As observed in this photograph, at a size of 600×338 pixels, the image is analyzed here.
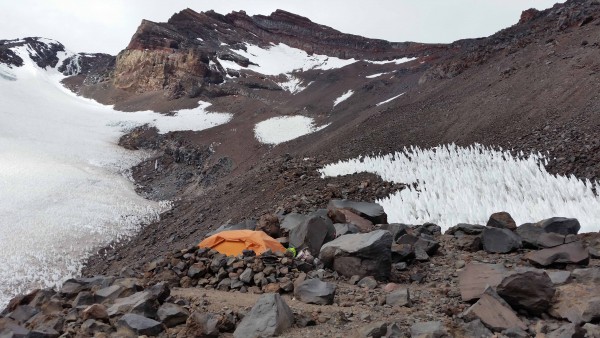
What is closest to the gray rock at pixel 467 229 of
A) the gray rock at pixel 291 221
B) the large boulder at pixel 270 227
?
the gray rock at pixel 291 221

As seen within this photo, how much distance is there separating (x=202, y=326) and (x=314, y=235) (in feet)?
9.33

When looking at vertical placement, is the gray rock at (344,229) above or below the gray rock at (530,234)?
below

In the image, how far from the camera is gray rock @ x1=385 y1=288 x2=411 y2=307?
4.32m

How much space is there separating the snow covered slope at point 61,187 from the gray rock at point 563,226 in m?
11.7

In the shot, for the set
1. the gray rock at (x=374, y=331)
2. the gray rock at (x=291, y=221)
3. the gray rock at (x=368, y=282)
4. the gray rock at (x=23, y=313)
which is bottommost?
the gray rock at (x=23, y=313)

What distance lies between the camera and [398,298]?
14.3ft

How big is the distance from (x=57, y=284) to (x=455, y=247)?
1032 centimetres

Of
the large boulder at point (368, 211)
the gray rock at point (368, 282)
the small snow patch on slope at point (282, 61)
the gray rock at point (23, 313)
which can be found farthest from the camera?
the small snow patch on slope at point (282, 61)

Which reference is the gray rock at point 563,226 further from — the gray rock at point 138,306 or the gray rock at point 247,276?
the gray rock at point 138,306

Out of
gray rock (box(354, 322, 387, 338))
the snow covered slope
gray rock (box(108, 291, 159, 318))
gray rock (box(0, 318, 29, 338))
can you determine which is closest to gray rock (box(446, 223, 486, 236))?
gray rock (box(354, 322, 387, 338))

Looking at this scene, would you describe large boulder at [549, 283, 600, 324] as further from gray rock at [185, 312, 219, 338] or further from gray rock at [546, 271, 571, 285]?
gray rock at [185, 312, 219, 338]

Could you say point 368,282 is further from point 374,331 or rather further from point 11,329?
point 11,329

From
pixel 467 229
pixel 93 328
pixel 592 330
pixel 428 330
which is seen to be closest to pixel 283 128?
pixel 467 229

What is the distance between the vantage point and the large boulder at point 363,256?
17.4 ft
